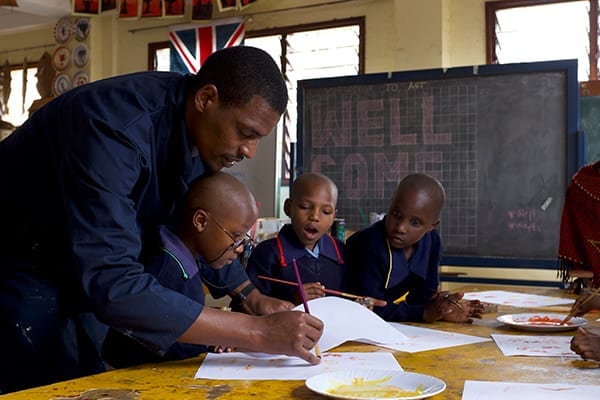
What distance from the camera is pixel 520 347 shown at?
5.05 ft

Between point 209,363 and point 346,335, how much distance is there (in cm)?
31

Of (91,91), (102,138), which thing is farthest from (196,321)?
(91,91)

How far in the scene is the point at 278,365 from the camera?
134 cm

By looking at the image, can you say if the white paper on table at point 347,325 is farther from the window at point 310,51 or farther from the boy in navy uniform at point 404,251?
the window at point 310,51

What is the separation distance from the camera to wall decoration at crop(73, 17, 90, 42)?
699 centimetres

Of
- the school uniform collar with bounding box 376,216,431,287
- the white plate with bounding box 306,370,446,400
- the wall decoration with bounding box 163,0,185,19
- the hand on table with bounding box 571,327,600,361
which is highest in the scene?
the wall decoration with bounding box 163,0,185,19

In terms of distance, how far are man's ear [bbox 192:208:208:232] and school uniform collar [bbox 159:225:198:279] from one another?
52 millimetres

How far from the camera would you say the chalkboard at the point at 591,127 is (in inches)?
172

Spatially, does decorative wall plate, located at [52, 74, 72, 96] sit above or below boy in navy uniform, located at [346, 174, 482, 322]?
above

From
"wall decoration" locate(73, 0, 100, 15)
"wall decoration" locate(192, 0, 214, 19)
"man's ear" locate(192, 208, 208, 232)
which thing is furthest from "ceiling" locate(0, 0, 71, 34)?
"man's ear" locate(192, 208, 208, 232)

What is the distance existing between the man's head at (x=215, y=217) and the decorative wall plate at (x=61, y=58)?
609cm

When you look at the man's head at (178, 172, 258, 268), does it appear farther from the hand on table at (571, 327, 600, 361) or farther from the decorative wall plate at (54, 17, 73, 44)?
the decorative wall plate at (54, 17, 73, 44)

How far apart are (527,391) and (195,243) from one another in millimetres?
745

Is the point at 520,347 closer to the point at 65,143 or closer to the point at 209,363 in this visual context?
the point at 209,363
